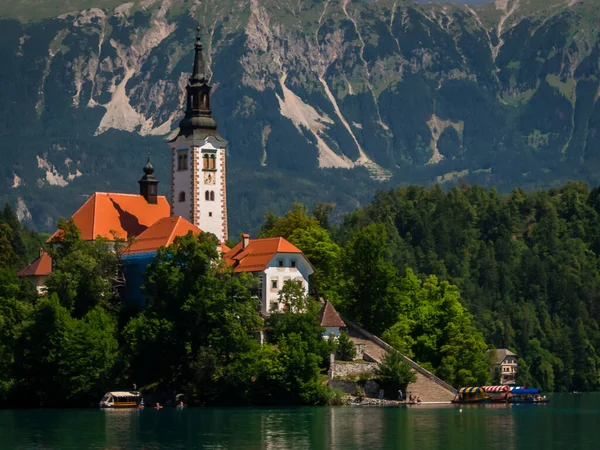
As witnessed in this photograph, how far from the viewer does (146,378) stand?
12706 centimetres

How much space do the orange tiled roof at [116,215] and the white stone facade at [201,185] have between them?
1953mm

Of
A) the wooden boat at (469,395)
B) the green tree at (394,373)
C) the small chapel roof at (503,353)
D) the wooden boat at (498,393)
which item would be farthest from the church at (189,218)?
the small chapel roof at (503,353)

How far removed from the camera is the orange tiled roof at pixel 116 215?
139875 millimetres

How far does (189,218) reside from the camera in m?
144

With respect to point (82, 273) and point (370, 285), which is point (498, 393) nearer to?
point (370, 285)

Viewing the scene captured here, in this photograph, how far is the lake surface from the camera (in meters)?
92.4

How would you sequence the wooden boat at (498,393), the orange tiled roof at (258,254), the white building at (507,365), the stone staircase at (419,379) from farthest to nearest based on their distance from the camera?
the white building at (507,365) < the wooden boat at (498,393) < the orange tiled roof at (258,254) < the stone staircase at (419,379)

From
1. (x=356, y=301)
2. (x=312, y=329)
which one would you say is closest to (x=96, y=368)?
(x=312, y=329)

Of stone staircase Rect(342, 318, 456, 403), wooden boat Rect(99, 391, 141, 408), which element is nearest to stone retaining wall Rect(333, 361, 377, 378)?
stone staircase Rect(342, 318, 456, 403)

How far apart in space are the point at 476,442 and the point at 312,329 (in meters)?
33.9

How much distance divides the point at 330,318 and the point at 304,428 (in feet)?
97.3

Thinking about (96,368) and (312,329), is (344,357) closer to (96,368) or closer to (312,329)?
(312,329)

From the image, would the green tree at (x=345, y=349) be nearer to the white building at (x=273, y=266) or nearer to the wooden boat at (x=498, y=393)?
the white building at (x=273, y=266)

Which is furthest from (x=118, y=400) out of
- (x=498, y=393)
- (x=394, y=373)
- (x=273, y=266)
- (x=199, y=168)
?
(x=498, y=393)
